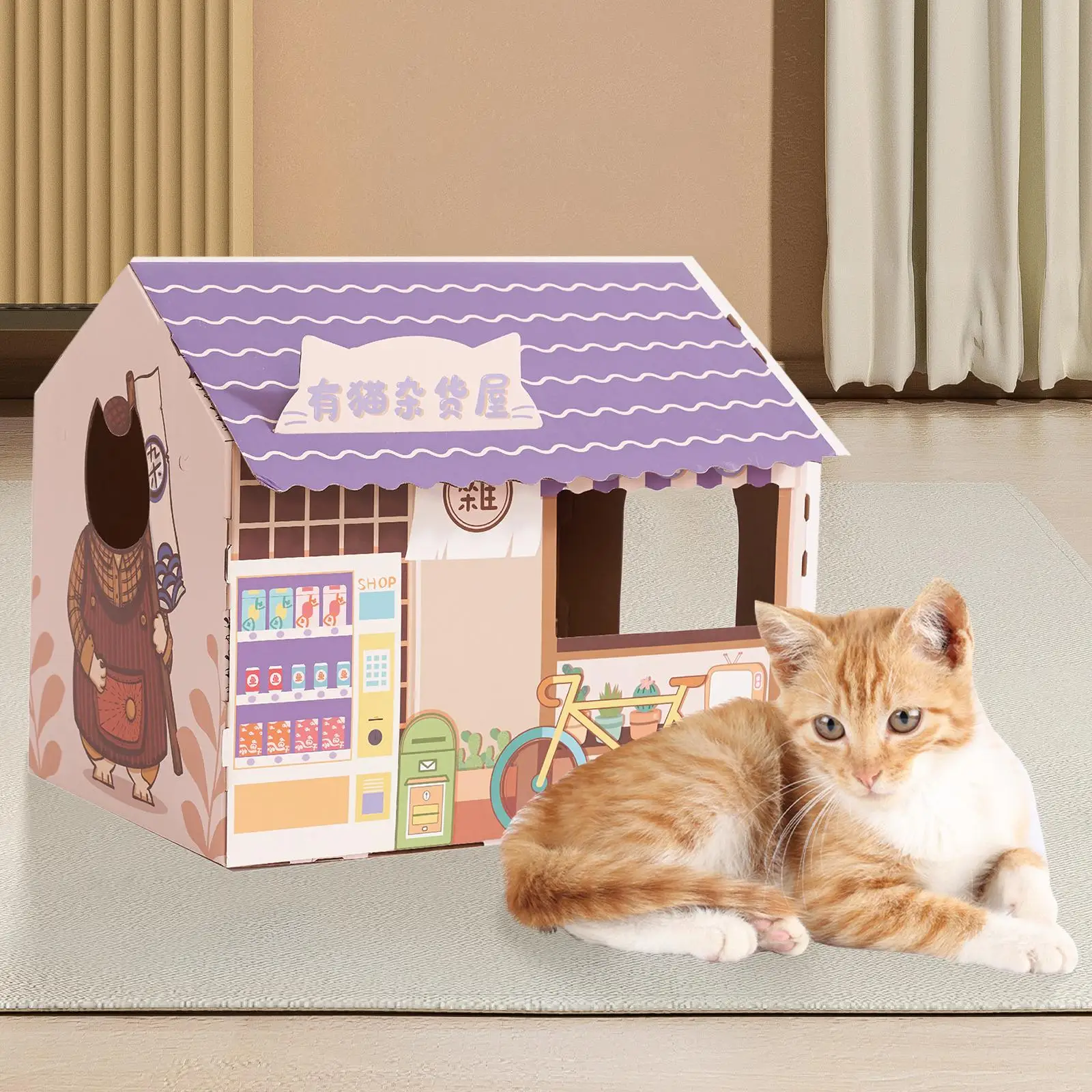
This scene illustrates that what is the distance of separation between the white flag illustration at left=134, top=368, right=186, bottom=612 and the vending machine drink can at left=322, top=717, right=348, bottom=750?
0.15m

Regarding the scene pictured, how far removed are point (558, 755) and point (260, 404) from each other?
13.6 inches

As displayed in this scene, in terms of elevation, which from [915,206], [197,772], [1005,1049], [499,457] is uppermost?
[915,206]

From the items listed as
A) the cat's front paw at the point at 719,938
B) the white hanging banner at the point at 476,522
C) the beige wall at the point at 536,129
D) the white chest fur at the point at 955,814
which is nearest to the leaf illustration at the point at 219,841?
the white hanging banner at the point at 476,522

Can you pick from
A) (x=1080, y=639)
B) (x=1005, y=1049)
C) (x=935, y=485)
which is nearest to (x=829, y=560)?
(x=1080, y=639)

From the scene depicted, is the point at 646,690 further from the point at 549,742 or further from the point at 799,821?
the point at 799,821

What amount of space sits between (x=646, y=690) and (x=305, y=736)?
268 millimetres

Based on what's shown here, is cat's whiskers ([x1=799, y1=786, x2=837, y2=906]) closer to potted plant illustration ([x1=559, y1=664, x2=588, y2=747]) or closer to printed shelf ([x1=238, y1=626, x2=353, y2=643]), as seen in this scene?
potted plant illustration ([x1=559, y1=664, x2=588, y2=747])

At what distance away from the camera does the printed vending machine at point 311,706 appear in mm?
996

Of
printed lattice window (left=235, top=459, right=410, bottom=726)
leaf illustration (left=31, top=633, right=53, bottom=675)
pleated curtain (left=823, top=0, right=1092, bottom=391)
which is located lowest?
leaf illustration (left=31, top=633, right=53, bottom=675)

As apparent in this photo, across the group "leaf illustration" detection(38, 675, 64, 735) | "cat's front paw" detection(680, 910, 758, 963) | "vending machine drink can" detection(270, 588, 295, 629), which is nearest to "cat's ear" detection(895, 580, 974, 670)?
"cat's front paw" detection(680, 910, 758, 963)

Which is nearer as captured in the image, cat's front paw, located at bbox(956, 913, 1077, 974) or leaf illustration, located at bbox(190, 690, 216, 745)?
cat's front paw, located at bbox(956, 913, 1077, 974)

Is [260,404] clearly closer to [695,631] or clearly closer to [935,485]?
[695,631]

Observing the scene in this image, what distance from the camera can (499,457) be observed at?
1016 millimetres

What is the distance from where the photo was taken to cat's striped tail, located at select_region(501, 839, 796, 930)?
2.94 ft
